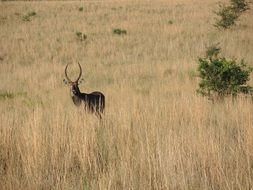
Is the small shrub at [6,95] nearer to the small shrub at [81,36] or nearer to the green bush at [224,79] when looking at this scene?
the green bush at [224,79]

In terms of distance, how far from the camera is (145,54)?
17.6 meters

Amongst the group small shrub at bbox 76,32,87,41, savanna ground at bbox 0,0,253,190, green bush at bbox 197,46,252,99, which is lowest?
savanna ground at bbox 0,0,253,190

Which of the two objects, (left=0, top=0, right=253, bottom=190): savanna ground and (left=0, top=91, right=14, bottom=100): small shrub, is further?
(left=0, top=91, right=14, bottom=100): small shrub

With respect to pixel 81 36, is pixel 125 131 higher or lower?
lower

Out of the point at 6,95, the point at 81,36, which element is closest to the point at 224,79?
the point at 6,95

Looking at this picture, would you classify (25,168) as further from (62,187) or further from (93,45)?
(93,45)

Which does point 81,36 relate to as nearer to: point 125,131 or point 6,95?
point 6,95

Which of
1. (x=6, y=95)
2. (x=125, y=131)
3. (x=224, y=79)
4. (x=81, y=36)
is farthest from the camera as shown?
(x=81, y=36)

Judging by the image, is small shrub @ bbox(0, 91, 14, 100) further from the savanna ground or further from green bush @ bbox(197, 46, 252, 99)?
green bush @ bbox(197, 46, 252, 99)

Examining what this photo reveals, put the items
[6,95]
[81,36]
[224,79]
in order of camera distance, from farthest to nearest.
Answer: [81,36] → [6,95] → [224,79]

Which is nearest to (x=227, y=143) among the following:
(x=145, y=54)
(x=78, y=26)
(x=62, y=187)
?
(x=62, y=187)

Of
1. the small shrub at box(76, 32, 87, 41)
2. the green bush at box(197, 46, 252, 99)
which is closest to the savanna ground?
the green bush at box(197, 46, 252, 99)

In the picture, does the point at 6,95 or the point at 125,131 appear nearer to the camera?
the point at 125,131

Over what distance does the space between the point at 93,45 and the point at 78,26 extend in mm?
6624
